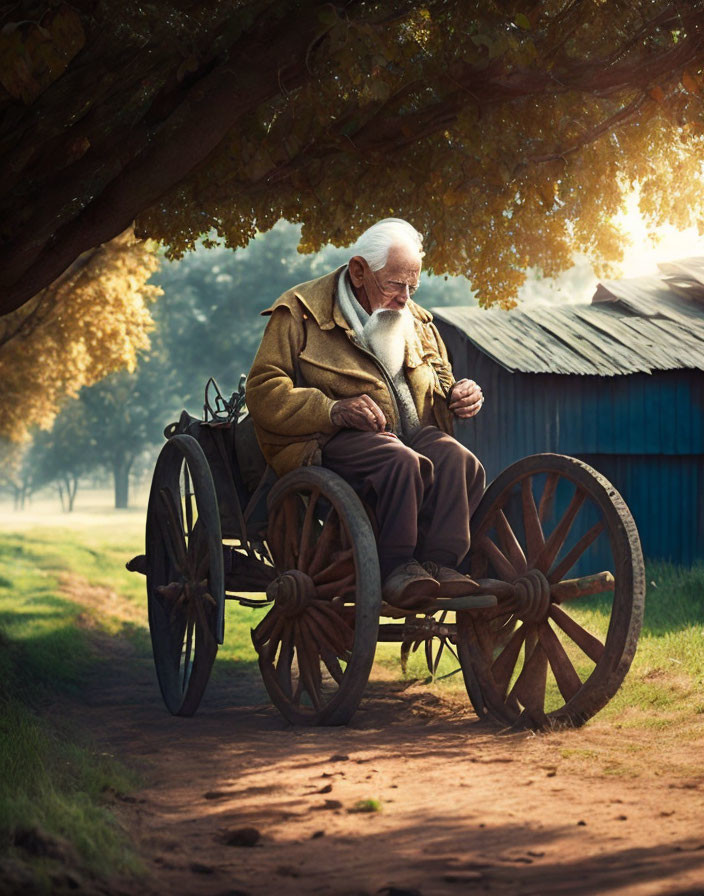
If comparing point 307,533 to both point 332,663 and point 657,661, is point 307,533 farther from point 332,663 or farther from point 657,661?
point 657,661

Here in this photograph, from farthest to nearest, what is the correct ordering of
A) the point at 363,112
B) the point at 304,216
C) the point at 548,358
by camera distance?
the point at 548,358
the point at 304,216
the point at 363,112

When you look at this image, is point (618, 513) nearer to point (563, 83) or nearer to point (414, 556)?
point (414, 556)

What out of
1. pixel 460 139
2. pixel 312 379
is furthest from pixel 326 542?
pixel 460 139

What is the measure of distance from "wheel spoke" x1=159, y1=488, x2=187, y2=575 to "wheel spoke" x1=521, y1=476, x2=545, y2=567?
212cm

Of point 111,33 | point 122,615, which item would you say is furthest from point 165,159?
point 122,615

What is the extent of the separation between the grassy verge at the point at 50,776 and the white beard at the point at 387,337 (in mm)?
2430

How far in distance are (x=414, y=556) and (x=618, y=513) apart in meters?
1.01

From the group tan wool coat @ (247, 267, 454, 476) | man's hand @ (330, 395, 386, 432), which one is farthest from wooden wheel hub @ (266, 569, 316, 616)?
man's hand @ (330, 395, 386, 432)

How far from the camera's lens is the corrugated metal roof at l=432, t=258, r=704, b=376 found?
14.0 metres

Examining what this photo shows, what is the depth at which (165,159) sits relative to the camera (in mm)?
6438

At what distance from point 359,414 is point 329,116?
287 centimetres

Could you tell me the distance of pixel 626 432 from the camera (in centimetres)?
1445

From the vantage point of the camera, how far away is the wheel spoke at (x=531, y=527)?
581 centimetres

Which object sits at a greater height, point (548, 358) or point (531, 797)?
point (548, 358)
